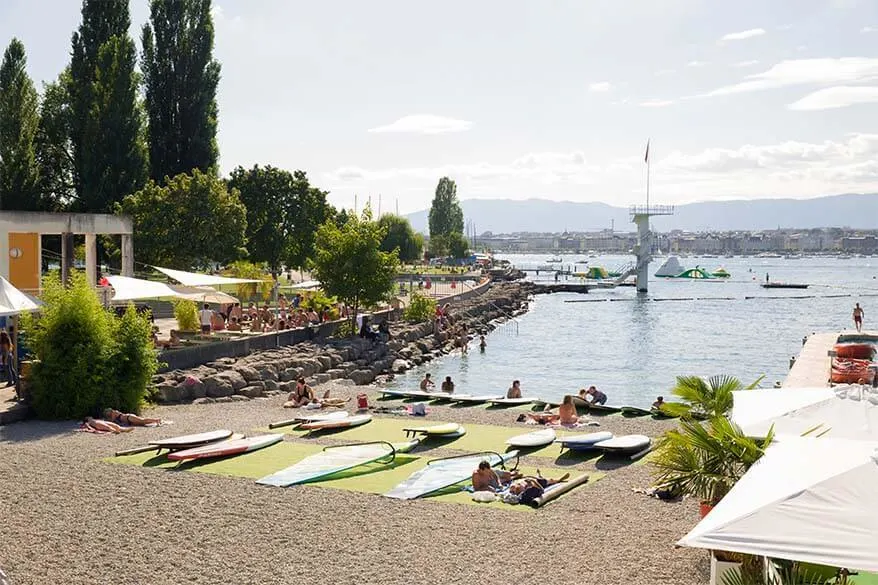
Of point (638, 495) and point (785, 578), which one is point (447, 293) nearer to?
point (638, 495)

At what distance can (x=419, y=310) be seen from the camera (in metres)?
51.4

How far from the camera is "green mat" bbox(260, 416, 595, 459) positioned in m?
18.7

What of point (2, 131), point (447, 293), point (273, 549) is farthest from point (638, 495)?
point (447, 293)

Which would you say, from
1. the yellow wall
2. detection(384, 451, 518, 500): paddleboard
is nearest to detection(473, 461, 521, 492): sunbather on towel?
detection(384, 451, 518, 500): paddleboard

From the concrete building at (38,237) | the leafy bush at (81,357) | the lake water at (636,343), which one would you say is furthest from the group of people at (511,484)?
the lake water at (636,343)

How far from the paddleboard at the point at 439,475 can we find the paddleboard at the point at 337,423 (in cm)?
439

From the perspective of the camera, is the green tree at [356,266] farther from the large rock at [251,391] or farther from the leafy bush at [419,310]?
the large rock at [251,391]

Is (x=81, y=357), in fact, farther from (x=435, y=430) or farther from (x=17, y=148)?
(x=17, y=148)

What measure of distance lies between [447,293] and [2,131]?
36.4m

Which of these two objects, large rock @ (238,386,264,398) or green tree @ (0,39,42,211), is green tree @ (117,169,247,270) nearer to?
green tree @ (0,39,42,211)

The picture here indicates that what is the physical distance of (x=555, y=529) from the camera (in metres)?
12.6

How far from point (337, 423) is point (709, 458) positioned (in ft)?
37.3

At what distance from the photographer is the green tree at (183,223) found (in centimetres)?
4366

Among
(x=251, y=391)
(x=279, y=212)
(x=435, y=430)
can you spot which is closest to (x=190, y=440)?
(x=435, y=430)
